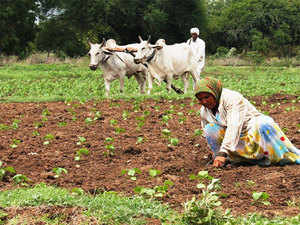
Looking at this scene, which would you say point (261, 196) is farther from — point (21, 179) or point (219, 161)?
point (21, 179)

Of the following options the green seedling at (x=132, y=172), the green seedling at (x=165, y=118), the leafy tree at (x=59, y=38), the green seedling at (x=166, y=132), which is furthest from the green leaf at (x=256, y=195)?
the leafy tree at (x=59, y=38)

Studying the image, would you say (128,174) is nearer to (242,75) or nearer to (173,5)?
(242,75)

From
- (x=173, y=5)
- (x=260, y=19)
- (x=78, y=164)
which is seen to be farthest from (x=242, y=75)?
(x=78, y=164)

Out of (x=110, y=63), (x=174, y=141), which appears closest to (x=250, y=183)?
(x=174, y=141)

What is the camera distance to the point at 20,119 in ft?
32.3

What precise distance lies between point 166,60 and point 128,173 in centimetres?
890

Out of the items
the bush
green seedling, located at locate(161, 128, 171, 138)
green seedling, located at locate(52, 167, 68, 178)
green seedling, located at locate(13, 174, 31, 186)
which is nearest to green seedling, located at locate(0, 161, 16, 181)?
green seedling, located at locate(13, 174, 31, 186)

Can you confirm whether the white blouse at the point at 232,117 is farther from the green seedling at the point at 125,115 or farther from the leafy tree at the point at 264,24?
the leafy tree at the point at 264,24

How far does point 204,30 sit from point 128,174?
32460mm

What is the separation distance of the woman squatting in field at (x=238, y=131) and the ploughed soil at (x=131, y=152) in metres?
0.14

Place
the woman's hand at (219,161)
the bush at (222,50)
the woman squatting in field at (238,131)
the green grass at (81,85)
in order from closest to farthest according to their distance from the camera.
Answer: the woman squatting in field at (238,131) → the woman's hand at (219,161) → the green grass at (81,85) → the bush at (222,50)

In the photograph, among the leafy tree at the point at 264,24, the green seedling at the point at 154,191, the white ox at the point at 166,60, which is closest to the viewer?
the green seedling at the point at 154,191

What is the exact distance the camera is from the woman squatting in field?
17.4 feet

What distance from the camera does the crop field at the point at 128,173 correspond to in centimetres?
405
